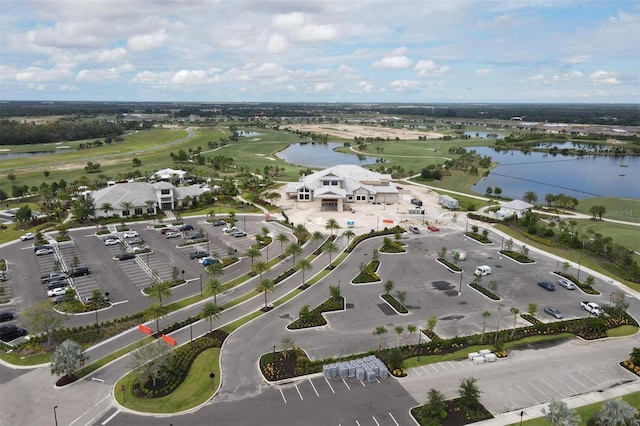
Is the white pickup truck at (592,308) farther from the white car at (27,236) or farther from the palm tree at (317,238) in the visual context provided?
the white car at (27,236)

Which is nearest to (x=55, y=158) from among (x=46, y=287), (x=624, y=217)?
(x=46, y=287)

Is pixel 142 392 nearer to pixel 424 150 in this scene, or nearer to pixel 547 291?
pixel 547 291

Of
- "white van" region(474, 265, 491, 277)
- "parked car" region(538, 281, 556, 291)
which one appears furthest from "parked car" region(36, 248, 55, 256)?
"parked car" region(538, 281, 556, 291)

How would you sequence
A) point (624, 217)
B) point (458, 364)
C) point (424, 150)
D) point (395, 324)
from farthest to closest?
point (424, 150), point (624, 217), point (395, 324), point (458, 364)

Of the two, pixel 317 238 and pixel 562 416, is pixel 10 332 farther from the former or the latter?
pixel 562 416

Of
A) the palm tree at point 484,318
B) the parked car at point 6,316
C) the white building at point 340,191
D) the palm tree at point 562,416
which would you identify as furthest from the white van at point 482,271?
the parked car at point 6,316

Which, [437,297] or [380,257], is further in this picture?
[380,257]

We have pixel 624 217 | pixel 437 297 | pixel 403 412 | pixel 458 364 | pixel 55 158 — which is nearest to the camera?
pixel 403 412
